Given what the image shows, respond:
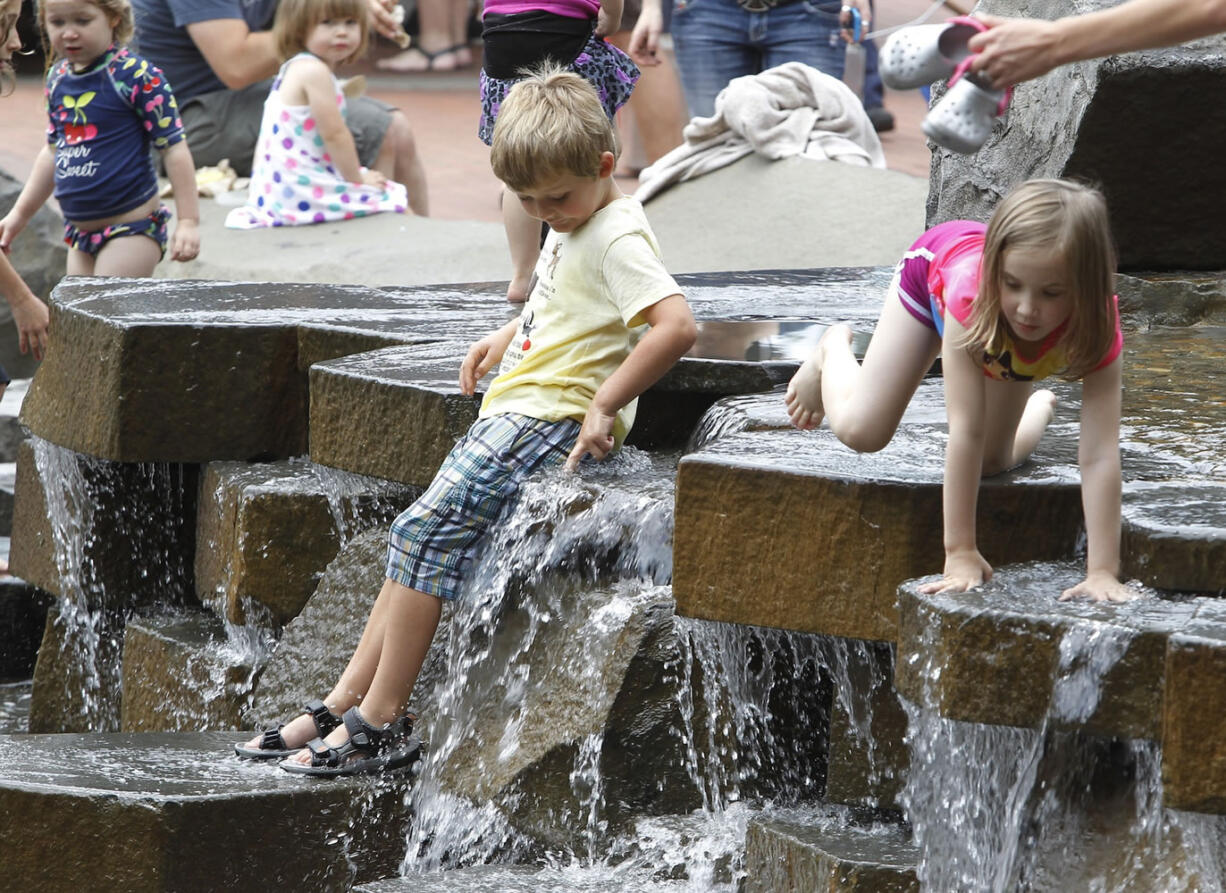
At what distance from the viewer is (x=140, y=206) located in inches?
232

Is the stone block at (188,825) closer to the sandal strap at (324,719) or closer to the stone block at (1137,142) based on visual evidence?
the sandal strap at (324,719)

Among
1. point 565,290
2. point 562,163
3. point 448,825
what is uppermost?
point 562,163

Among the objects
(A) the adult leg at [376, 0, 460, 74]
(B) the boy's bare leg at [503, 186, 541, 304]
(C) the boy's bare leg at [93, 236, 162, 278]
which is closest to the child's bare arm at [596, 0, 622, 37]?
(B) the boy's bare leg at [503, 186, 541, 304]

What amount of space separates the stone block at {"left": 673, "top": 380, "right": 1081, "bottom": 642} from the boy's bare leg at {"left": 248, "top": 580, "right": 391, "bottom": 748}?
84cm

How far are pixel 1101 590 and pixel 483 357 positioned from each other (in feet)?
5.09

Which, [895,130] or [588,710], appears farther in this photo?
[895,130]

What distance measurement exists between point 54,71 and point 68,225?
48 centimetres

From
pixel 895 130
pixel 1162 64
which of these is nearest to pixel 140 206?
pixel 1162 64

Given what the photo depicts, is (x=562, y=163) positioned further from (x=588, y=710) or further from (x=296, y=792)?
(x=296, y=792)

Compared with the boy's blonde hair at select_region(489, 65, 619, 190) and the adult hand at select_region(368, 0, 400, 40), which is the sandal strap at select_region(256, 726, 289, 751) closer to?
the boy's blonde hair at select_region(489, 65, 619, 190)

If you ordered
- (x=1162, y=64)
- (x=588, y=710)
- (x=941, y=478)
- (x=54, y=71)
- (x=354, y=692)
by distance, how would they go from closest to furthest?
(x=941, y=478) < (x=588, y=710) < (x=354, y=692) < (x=1162, y=64) < (x=54, y=71)

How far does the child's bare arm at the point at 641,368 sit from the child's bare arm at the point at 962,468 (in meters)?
0.76

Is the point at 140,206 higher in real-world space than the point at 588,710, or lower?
higher

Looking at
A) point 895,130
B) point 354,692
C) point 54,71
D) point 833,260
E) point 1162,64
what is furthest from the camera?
→ point 895,130
